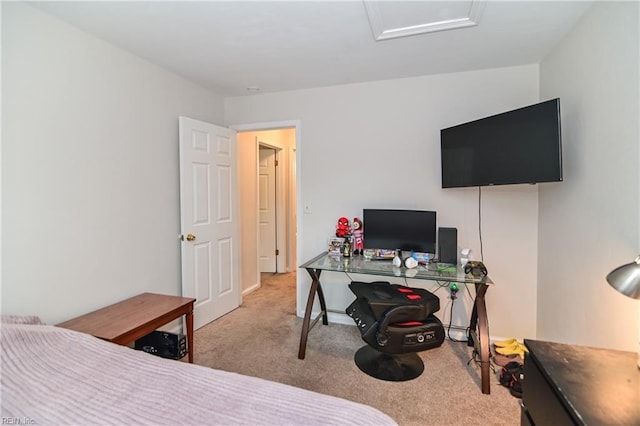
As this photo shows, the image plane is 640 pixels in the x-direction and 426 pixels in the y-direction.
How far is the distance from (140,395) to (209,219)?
86.0 inches

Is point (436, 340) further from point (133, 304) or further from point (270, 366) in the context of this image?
point (133, 304)

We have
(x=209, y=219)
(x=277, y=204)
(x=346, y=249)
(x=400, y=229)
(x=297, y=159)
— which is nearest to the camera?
(x=400, y=229)

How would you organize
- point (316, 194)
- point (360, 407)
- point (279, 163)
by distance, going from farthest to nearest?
point (279, 163), point (316, 194), point (360, 407)

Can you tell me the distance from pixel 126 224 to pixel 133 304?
62 centimetres

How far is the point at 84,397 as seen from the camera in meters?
1.04

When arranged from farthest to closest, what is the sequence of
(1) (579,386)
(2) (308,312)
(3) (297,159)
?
(3) (297,159) → (2) (308,312) → (1) (579,386)

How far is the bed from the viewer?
94 centimetres

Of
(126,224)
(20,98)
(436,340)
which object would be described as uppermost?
(20,98)

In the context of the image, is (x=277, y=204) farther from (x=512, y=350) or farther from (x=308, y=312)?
(x=512, y=350)

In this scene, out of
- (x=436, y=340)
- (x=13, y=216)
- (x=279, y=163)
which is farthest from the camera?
(x=279, y=163)

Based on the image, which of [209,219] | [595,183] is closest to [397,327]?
[595,183]

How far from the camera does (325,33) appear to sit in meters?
2.07

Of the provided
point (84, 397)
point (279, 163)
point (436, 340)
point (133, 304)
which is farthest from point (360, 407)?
point (279, 163)

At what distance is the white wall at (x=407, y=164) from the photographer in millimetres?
2633
